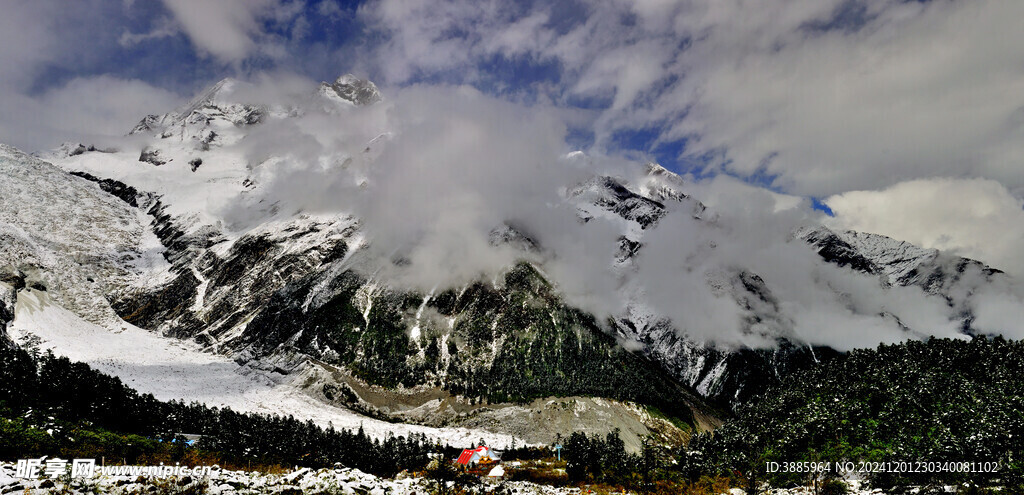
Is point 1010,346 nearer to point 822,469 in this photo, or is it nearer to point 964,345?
point 964,345

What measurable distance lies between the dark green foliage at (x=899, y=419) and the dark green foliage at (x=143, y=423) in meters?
68.1

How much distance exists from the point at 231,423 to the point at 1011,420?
174838mm

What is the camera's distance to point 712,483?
53.5 meters

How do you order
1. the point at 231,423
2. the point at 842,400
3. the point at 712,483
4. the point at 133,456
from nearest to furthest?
the point at 133,456
the point at 712,483
the point at 842,400
the point at 231,423

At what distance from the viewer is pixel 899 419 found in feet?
317

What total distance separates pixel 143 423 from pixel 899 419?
159 metres

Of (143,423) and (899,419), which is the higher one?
(899,419)

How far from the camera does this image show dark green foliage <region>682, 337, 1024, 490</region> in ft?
240

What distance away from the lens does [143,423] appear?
120062 mm

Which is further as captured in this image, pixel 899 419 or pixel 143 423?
pixel 143 423

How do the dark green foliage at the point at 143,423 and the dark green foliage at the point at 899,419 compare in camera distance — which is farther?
the dark green foliage at the point at 899,419

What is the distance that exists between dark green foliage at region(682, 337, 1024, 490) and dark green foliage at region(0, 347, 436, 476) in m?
68.1

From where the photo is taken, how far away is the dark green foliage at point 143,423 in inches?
2809

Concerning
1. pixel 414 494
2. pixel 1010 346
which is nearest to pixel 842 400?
pixel 1010 346
